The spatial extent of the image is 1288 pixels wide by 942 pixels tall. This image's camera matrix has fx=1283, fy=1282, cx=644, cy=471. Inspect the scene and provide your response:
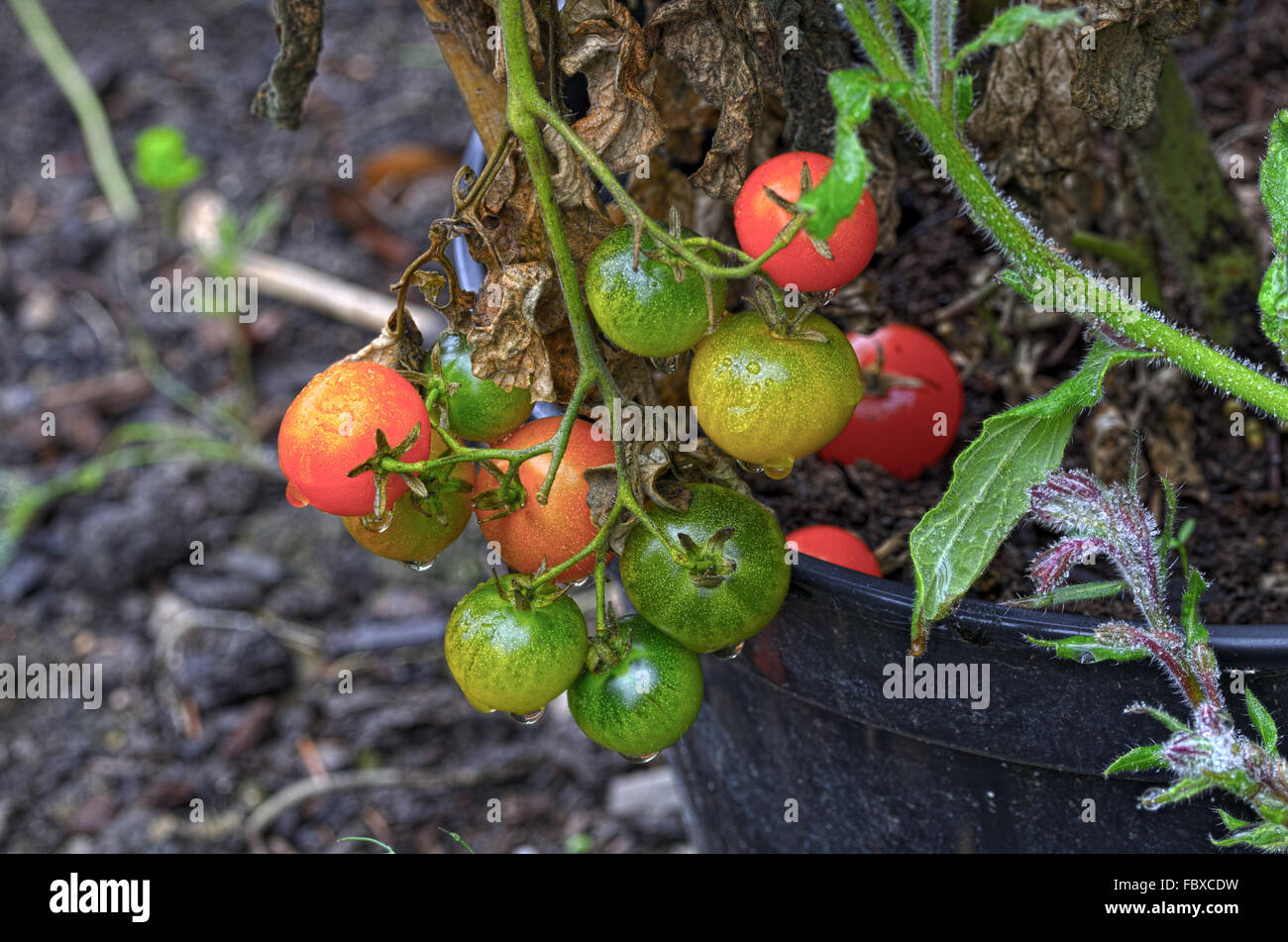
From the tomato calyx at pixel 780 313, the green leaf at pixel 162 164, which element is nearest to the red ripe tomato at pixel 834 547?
the tomato calyx at pixel 780 313

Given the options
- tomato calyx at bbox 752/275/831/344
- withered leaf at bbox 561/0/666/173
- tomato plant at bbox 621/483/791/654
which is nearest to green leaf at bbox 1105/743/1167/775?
tomato plant at bbox 621/483/791/654

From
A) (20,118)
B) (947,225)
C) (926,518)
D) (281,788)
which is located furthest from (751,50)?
(20,118)

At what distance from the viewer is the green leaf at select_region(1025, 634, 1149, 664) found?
0.96m

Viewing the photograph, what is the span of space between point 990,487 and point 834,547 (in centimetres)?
22

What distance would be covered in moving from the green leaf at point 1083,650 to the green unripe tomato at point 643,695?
273 millimetres

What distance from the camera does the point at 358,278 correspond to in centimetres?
288

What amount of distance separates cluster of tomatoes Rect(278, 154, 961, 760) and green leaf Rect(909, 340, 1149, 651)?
0.11 metres

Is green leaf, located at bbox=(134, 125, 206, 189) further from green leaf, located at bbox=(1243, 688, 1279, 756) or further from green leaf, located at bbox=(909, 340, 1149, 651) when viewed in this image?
green leaf, located at bbox=(1243, 688, 1279, 756)

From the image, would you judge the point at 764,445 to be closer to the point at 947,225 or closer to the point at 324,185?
the point at 947,225

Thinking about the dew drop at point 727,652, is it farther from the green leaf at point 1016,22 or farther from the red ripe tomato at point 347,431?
the green leaf at point 1016,22

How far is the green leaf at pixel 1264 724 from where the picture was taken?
939 mm

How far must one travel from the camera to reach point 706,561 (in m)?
0.95

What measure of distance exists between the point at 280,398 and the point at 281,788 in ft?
2.99

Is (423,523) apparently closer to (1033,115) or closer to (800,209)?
(800,209)
